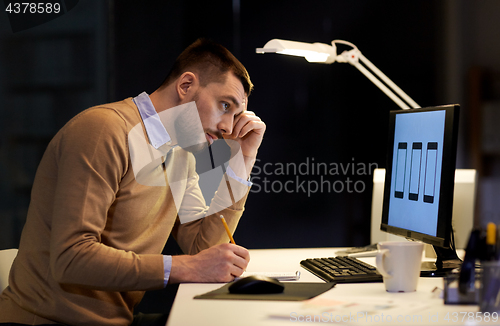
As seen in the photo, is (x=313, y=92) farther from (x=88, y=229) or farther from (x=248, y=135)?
(x=88, y=229)

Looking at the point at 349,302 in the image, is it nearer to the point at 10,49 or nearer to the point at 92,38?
the point at 92,38

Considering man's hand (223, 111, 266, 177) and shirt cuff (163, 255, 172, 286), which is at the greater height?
man's hand (223, 111, 266, 177)

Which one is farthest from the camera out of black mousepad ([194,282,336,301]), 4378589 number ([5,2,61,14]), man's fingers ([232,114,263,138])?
4378589 number ([5,2,61,14])

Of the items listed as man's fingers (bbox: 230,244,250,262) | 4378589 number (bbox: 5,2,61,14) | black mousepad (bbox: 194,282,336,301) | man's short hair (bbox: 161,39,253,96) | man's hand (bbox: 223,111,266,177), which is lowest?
black mousepad (bbox: 194,282,336,301)

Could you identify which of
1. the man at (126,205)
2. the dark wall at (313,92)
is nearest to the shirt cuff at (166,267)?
the man at (126,205)

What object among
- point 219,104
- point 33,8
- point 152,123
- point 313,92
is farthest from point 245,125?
point 33,8

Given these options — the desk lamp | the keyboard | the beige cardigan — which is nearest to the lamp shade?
the desk lamp

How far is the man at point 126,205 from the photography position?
3.10 feet

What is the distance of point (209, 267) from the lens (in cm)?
100

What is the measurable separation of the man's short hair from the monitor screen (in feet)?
1.66

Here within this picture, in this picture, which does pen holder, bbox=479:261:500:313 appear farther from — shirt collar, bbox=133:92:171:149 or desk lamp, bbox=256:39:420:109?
desk lamp, bbox=256:39:420:109

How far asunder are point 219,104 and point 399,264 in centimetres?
68

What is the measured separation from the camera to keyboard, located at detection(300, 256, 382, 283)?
1.00m

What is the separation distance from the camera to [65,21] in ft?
6.85
